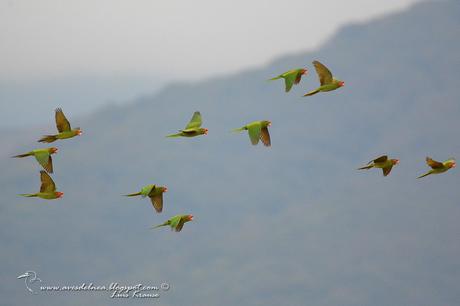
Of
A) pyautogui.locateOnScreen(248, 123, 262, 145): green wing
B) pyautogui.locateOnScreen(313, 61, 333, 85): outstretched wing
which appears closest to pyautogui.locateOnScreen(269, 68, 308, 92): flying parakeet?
pyautogui.locateOnScreen(313, 61, 333, 85): outstretched wing

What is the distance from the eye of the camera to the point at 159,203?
34438 millimetres

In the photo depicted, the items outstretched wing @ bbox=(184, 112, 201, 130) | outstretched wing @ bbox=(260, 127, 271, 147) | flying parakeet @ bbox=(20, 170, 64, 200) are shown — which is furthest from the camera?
outstretched wing @ bbox=(184, 112, 201, 130)

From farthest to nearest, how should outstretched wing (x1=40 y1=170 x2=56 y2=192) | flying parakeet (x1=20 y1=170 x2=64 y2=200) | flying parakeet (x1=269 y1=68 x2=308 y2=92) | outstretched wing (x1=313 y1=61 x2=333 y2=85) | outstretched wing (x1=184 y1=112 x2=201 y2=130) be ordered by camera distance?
outstretched wing (x1=184 y1=112 x2=201 y2=130), outstretched wing (x1=40 y1=170 x2=56 y2=192), flying parakeet (x1=20 y1=170 x2=64 y2=200), flying parakeet (x1=269 y1=68 x2=308 y2=92), outstretched wing (x1=313 y1=61 x2=333 y2=85)

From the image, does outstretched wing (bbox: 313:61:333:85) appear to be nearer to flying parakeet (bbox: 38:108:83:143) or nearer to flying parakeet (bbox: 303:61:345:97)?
flying parakeet (bbox: 303:61:345:97)

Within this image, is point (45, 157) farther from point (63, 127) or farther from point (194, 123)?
point (194, 123)

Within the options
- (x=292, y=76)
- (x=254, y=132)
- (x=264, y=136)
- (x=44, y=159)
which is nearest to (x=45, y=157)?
(x=44, y=159)

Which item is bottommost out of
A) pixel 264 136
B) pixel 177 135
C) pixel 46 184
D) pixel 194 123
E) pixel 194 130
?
pixel 46 184

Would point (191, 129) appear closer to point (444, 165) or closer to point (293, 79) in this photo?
point (293, 79)

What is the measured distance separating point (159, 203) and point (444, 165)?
31.7ft

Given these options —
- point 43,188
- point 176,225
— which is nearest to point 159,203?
point 176,225

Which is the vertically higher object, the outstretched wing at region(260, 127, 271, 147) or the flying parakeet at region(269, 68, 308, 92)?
the flying parakeet at region(269, 68, 308, 92)

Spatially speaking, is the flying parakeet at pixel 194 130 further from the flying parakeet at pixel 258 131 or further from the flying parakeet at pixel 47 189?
the flying parakeet at pixel 47 189

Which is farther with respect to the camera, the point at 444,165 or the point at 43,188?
the point at 43,188

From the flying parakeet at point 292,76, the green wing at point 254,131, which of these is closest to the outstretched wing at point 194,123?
the green wing at point 254,131
